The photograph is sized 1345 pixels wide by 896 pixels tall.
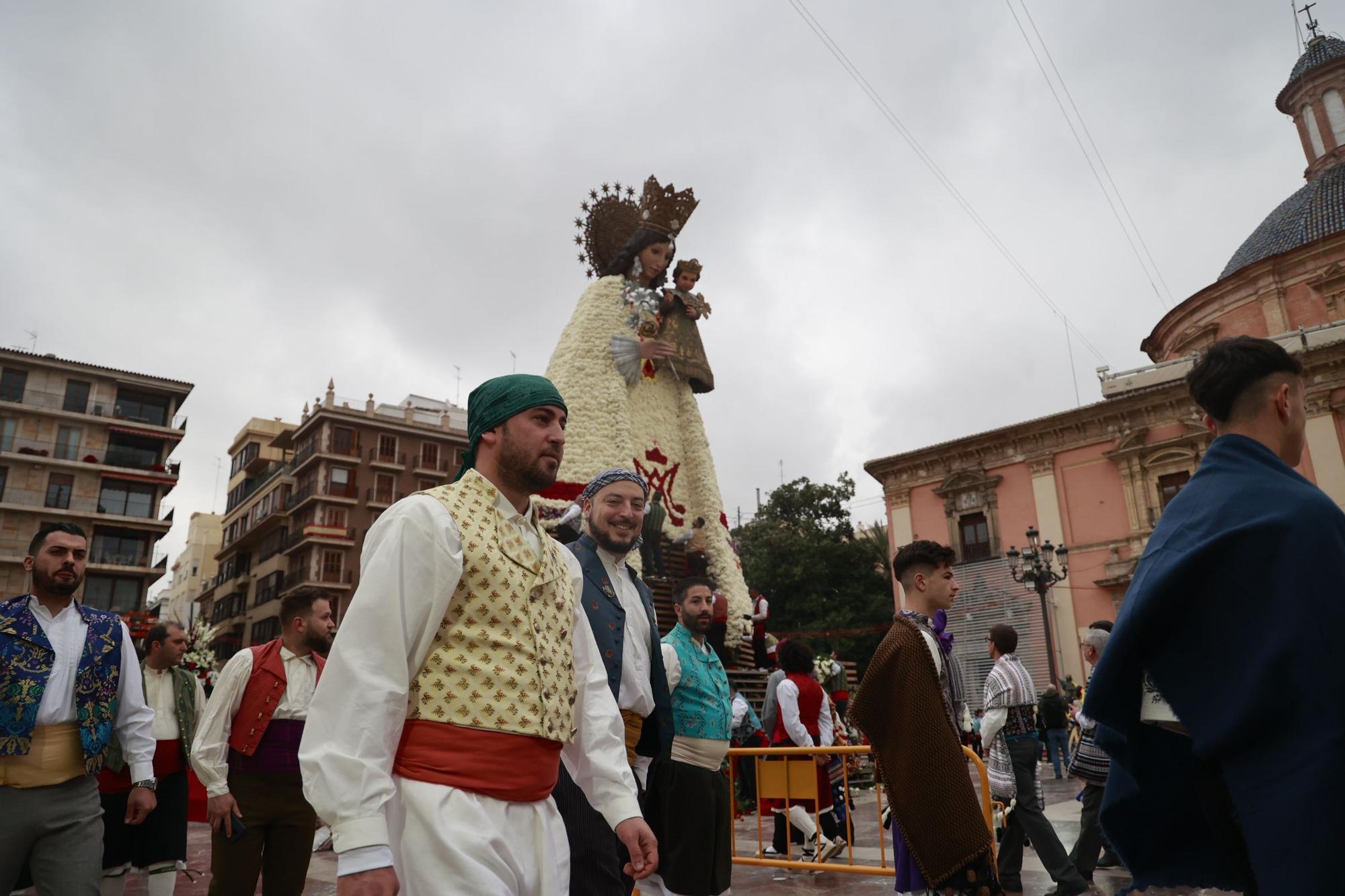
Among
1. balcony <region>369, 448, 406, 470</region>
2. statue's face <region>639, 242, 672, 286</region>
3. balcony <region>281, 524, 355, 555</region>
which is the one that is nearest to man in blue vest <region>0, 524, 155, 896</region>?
statue's face <region>639, 242, 672, 286</region>

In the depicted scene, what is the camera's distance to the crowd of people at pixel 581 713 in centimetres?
171

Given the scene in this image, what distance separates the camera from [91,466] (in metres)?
38.0

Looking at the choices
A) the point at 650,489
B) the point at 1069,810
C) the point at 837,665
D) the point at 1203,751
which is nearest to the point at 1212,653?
the point at 1203,751

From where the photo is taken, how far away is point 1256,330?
2428 cm

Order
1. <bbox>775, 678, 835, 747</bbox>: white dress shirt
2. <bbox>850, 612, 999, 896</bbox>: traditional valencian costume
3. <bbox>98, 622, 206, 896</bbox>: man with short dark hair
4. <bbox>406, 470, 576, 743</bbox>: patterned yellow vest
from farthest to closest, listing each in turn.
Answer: <bbox>775, 678, 835, 747</bbox>: white dress shirt, <bbox>98, 622, 206, 896</bbox>: man with short dark hair, <bbox>850, 612, 999, 896</bbox>: traditional valencian costume, <bbox>406, 470, 576, 743</bbox>: patterned yellow vest

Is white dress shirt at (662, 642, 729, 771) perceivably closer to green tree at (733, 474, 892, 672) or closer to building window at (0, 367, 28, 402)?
green tree at (733, 474, 892, 672)

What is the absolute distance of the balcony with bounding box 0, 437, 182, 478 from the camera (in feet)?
122

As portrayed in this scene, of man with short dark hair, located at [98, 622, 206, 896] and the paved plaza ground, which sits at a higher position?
man with short dark hair, located at [98, 622, 206, 896]

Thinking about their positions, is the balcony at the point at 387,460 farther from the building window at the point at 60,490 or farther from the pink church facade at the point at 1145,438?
the pink church facade at the point at 1145,438

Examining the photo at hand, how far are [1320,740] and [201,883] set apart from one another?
6705 millimetres

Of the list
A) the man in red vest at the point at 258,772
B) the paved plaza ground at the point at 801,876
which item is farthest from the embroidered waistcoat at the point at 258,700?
the paved plaza ground at the point at 801,876

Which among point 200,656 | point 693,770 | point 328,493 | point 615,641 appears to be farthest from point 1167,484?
point 328,493

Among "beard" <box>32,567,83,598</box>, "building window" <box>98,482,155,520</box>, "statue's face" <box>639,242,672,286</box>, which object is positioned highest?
"building window" <box>98,482,155,520</box>

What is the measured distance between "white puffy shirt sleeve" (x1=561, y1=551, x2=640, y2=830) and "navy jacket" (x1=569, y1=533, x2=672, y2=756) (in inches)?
36.3
